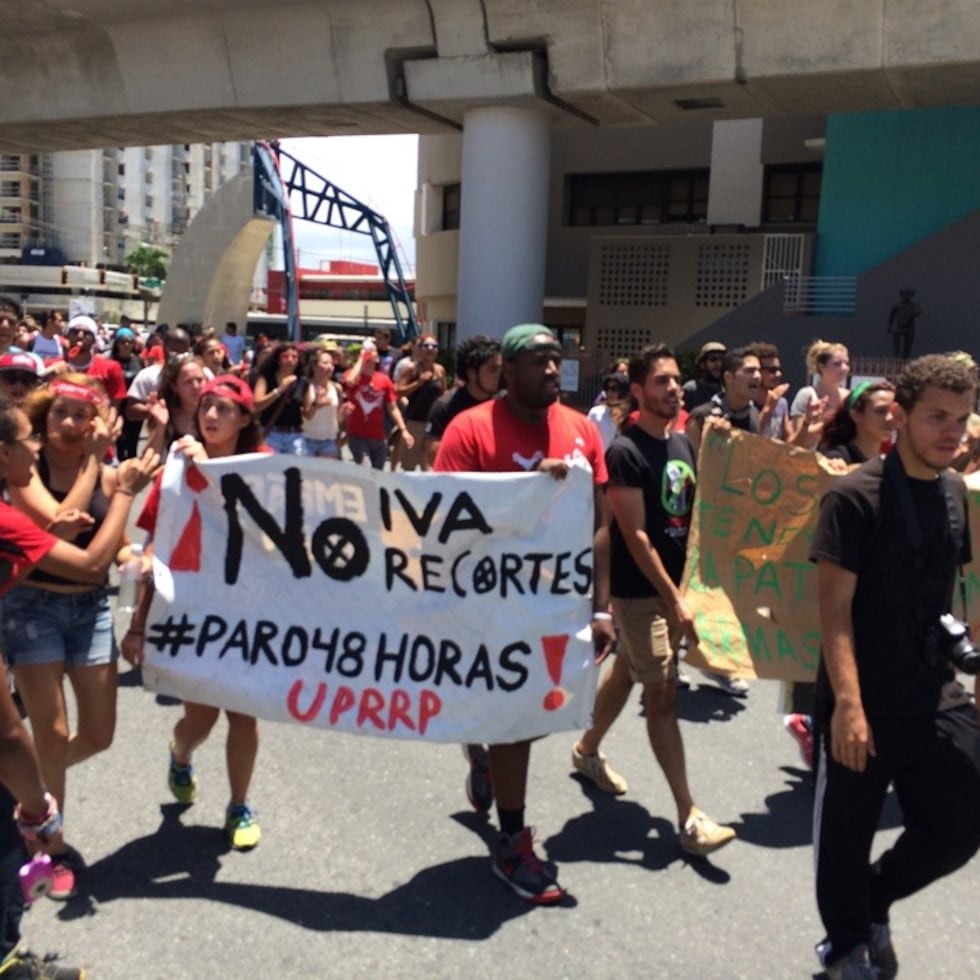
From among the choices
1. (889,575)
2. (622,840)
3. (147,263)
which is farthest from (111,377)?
(147,263)

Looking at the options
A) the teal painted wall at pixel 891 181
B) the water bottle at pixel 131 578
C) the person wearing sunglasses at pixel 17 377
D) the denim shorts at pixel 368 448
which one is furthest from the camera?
the teal painted wall at pixel 891 181

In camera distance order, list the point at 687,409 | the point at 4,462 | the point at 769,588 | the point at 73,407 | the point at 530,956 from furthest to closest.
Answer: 1. the point at 687,409
2. the point at 769,588
3. the point at 73,407
4. the point at 530,956
5. the point at 4,462

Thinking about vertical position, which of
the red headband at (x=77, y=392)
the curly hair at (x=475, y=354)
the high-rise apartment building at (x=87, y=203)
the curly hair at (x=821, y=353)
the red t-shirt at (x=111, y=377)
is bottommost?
the red t-shirt at (x=111, y=377)

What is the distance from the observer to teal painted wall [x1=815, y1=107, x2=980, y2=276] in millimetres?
20938

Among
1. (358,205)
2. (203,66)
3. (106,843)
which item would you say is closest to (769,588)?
(106,843)

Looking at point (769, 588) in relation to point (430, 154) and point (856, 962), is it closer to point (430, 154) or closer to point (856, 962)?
point (856, 962)

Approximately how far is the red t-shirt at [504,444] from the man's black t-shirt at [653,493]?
11.2 inches

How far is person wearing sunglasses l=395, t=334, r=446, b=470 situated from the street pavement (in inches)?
229

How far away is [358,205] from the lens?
38969 millimetres

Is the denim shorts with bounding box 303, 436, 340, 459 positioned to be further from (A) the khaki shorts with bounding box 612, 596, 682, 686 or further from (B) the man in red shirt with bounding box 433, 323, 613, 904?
(B) the man in red shirt with bounding box 433, 323, 613, 904

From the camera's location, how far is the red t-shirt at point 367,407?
10359 millimetres

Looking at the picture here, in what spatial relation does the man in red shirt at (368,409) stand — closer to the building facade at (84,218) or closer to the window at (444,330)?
the window at (444,330)

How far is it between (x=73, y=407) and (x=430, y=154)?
102ft

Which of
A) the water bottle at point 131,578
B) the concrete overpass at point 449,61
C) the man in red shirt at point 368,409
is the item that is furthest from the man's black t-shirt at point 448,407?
the concrete overpass at point 449,61
